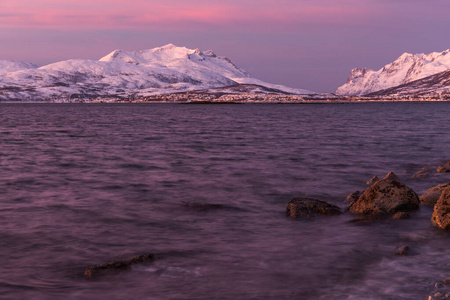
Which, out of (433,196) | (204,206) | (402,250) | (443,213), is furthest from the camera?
(204,206)

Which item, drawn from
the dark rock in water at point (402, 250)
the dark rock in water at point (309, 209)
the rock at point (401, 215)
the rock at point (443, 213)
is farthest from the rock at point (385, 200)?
the dark rock in water at point (402, 250)

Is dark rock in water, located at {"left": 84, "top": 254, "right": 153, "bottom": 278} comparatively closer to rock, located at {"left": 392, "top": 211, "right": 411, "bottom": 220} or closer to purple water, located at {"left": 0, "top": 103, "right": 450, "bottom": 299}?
purple water, located at {"left": 0, "top": 103, "right": 450, "bottom": 299}

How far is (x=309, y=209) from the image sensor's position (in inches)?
792

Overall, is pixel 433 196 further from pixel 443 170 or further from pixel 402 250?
pixel 443 170

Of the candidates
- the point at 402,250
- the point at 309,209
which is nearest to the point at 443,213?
the point at 402,250

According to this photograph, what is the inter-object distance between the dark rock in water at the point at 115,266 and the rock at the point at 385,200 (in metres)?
9.59

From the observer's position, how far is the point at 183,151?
47500 millimetres

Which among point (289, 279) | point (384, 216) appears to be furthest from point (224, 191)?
point (289, 279)

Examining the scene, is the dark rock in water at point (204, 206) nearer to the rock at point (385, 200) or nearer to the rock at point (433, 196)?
Answer: the rock at point (385, 200)

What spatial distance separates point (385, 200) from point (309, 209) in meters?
3.10

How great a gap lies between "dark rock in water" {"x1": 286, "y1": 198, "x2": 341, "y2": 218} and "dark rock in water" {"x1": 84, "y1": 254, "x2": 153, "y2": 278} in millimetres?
7405

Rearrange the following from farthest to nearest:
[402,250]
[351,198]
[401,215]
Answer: [351,198]
[401,215]
[402,250]

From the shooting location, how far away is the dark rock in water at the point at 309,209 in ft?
65.6

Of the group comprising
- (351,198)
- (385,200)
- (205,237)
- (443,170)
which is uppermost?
(385,200)
